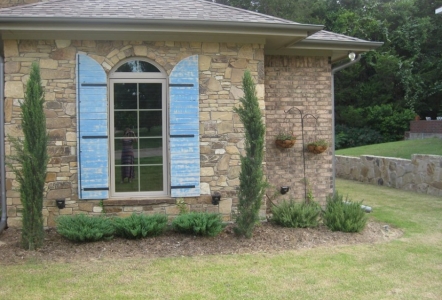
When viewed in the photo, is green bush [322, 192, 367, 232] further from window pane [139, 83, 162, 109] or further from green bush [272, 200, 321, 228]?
window pane [139, 83, 162, 109]

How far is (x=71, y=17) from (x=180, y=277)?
378 centimetres

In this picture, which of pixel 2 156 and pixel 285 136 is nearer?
pixel 2 156

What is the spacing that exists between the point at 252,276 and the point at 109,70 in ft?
12.4

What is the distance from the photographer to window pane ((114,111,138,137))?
24.9 feet

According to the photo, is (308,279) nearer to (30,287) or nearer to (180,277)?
(180,277)

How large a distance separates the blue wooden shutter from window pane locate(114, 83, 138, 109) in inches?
22.2

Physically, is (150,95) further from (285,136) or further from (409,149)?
(409,149)

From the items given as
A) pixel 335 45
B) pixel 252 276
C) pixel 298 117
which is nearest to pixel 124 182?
pixel 252 276

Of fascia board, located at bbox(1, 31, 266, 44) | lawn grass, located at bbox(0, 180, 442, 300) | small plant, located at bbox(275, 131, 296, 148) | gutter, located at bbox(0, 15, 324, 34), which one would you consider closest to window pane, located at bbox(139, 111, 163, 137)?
fascia board, located at bbox(1, 31, 266, 44)

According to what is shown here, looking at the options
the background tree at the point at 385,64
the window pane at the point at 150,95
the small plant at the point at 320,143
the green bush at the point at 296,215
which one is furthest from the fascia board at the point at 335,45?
the background tree at the point at 385,64

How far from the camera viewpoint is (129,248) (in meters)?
6.50

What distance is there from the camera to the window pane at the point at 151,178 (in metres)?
7.65

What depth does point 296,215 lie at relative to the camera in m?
7.64

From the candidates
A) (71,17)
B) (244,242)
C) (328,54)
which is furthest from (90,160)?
(328,54)
